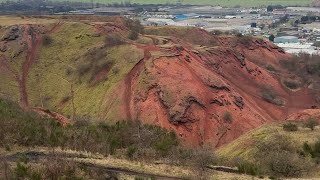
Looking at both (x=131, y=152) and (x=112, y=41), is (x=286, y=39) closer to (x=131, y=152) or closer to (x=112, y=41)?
(x=112, y=41)

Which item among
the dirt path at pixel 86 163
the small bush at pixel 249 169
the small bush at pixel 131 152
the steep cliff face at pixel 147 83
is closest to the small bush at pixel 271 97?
the steep cliff face at pixel 147 83

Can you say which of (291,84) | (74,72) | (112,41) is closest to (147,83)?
(74,72)

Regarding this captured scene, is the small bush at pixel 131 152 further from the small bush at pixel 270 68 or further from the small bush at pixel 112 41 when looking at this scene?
the small bush at pixel 270 68

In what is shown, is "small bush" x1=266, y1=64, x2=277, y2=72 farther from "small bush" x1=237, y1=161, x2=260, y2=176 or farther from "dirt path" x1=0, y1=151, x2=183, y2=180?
"dirt path" x1=0, y1=151, x2=183, y2=180

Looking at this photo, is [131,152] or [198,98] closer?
[131,152]

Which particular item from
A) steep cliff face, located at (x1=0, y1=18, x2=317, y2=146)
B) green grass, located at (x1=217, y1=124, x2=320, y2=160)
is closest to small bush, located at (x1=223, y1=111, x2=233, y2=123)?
steep cliff face, located at (x1=0, y1=18, x2=317, y2=146)

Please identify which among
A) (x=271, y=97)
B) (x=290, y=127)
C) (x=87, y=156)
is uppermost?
(x=87, y=156)

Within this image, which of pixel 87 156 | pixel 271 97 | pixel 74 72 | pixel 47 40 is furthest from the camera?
pixel 47 40

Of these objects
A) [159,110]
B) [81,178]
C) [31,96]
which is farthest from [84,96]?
[81,178]
